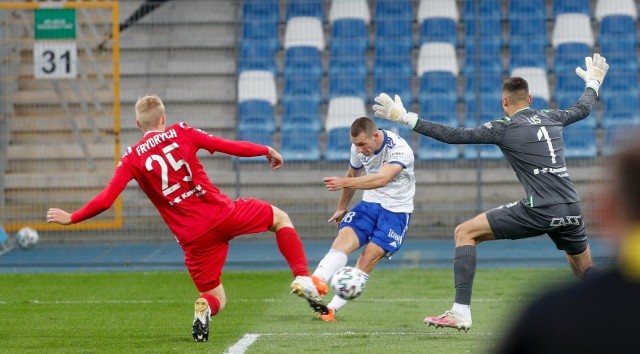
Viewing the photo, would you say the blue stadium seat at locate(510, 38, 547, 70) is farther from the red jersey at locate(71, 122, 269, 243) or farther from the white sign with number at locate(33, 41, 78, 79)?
the red jersey at locate(71, 122, 269, 243)

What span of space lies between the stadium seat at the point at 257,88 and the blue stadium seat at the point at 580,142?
466cm

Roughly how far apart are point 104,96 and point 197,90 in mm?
1551

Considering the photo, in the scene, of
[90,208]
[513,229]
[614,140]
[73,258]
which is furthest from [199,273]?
[73,258]

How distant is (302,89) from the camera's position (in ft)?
61.8

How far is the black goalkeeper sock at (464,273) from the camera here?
27.5 feet

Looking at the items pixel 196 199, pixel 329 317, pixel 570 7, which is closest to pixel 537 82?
pixel 570 7

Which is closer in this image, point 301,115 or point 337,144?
point 337,144

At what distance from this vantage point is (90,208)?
780 centimetres

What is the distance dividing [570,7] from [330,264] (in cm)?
1194

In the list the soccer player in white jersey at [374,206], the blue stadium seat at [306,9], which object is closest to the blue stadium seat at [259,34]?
the blue stadium seat at [306,9]

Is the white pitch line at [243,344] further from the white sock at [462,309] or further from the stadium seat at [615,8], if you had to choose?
the stadium seat at [615,8]

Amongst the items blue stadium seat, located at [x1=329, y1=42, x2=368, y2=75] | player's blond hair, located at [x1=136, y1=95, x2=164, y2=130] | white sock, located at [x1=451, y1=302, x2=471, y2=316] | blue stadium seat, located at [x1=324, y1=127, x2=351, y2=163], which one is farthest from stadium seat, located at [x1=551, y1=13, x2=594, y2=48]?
player's blond hair, located at [x1=136, y1=95, x2=164, y2=130]

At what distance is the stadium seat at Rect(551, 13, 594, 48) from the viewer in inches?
763

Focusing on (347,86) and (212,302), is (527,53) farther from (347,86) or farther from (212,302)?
(212,302)
